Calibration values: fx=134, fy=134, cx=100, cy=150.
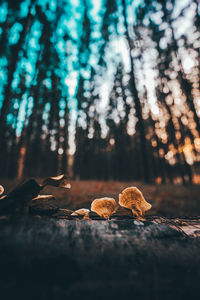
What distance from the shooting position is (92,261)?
0.46 m

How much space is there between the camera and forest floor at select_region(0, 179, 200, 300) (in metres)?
0.38

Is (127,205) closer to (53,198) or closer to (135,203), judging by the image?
(135,203)

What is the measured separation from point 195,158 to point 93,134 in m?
7.98

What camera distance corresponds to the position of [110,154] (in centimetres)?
1009

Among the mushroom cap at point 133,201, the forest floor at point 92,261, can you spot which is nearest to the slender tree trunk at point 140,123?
the mushroom cap at point 133,201

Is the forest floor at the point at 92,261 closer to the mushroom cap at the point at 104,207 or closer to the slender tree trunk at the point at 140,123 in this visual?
the mushroom cap at the point at 104,207

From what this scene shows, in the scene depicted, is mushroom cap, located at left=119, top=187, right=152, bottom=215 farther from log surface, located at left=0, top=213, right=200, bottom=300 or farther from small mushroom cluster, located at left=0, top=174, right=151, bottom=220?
log surface, located at left=0, top=213, right=200, bottom=300

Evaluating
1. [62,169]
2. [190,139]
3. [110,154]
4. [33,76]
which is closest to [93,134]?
[110,154]

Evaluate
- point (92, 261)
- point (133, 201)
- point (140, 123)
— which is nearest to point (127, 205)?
point (133, 201)

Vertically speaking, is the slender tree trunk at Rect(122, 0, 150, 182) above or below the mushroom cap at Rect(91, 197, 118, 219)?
above

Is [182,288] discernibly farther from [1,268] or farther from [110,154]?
[110,154]

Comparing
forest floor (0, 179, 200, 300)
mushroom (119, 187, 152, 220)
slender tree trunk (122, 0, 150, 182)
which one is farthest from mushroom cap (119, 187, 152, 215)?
slender tree trunk (122, 0, 150, 182)

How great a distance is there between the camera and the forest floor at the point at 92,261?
376 millimetres

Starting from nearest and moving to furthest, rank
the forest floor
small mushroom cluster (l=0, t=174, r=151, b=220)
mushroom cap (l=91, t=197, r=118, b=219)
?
the forest floor
small mushroom cluster (l=0, t=174, r=151, b=220)
mushroom cap (l=91, t=197, r=118, b=219)
